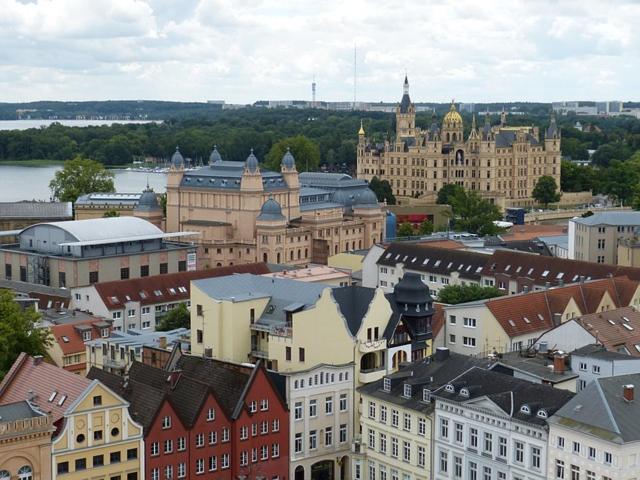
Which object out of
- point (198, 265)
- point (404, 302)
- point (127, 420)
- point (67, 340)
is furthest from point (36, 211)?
point (127, 420)

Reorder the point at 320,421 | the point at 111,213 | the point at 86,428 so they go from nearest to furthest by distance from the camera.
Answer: the point at 86,428
the point at 320,421
the point at 111,213

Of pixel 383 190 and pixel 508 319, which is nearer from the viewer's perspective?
pixel 508 319

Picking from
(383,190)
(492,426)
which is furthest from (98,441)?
(383,190)

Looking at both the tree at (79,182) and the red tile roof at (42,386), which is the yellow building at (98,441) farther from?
the tree at (79,182)

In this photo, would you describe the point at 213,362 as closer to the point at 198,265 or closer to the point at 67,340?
the point at 67,340

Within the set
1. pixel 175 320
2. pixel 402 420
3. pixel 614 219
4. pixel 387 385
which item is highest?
pixel 614 219

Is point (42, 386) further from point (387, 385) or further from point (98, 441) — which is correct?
point (387, 385)

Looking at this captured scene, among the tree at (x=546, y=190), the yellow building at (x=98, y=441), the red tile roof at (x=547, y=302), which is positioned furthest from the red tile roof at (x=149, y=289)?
the tree at (x=546, y=190)
